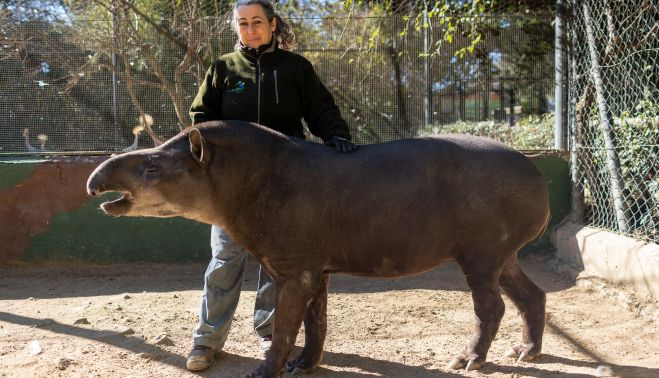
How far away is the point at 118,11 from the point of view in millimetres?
8719

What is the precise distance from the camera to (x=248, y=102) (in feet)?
13.5

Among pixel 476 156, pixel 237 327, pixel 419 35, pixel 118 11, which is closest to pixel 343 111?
pixel 419 35

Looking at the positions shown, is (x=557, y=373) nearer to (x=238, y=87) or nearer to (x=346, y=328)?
(x=346, y=328)

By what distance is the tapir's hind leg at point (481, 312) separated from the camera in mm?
3844

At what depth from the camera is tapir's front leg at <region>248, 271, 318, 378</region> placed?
360 cm

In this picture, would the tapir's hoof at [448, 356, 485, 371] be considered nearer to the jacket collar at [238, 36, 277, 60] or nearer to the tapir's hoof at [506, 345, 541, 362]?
the tapir's hoof at [506, 345, 541, 362]

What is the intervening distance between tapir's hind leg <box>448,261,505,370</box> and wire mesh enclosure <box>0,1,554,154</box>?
4.74m

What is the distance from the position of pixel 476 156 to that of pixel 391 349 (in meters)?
1.53

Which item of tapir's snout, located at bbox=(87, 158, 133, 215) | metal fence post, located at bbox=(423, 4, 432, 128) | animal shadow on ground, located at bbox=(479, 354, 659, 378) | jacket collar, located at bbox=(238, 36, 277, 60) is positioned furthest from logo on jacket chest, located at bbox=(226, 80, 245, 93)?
metal fence post, located at bbox=(423, 4, 432, 128)

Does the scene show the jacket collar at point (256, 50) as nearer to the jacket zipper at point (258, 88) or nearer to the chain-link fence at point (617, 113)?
the jacket zipper at point (258, 88)

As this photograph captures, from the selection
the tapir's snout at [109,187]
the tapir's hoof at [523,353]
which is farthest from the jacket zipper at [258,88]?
the tapir's hoof at [523,353]

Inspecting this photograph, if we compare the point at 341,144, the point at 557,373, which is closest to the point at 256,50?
the point at 341,144

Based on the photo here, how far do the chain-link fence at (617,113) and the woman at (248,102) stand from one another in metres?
3.02

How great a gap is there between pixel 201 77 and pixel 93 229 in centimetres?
269
